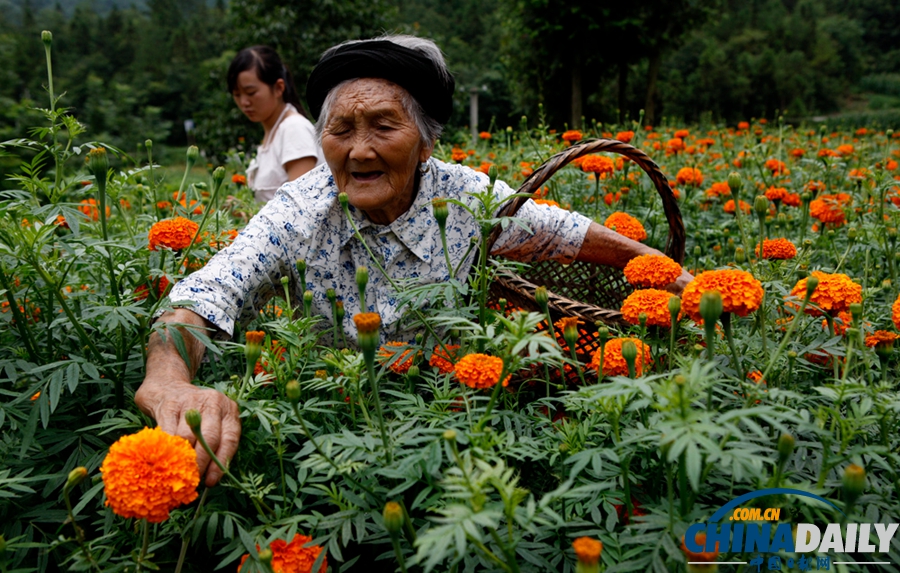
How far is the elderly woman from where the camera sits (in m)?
1.64

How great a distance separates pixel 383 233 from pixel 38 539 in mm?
1084

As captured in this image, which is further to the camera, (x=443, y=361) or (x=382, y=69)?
(x=382, y=69)

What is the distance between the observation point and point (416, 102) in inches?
70.1

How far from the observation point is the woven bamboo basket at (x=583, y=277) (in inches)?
55.6

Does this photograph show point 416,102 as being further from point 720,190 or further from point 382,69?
point 720,190

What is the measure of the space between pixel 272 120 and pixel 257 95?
0.52ft

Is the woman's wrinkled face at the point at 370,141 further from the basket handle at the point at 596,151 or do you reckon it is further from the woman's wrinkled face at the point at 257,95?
the woman's wrinkled face at the point at 257,95

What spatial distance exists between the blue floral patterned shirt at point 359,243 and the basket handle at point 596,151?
171 millimetres

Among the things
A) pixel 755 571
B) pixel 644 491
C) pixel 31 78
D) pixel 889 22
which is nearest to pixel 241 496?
pixel 644 491

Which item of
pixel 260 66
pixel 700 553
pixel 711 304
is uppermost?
pixel 260 66

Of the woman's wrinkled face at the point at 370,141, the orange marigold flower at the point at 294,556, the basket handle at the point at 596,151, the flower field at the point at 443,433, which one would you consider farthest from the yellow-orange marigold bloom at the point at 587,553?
the woman's wrinkled face at the point at 370,141

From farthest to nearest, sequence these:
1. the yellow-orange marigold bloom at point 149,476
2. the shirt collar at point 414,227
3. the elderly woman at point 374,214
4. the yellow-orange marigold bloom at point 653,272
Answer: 1. the shirt collar at point 414,227
2. the elderly woman at point 374,214
3. the yellow-orange marigold bloom at point 653,272
4. the yellow-orange marigold bloom at point 149,476

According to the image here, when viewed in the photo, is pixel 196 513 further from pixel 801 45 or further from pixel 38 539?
pixel 801 45

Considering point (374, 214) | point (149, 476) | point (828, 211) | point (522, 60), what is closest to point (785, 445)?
point (149, 476)
